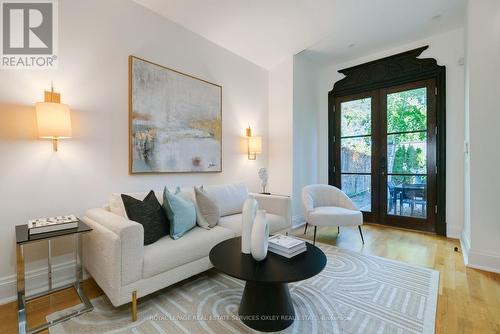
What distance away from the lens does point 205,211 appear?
2375 mm

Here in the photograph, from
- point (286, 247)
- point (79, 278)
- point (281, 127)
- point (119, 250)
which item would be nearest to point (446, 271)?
point (286, 247)

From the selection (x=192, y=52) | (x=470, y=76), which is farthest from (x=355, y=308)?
(x=192, y=52)

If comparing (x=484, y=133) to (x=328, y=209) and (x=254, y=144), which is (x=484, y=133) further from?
(x=254, y=144)

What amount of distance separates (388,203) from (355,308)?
9.29ft

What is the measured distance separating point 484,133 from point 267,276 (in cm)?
279

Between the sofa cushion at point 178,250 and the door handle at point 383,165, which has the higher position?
the door handle at point 383,165

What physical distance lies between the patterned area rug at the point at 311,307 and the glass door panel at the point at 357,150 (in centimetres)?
207

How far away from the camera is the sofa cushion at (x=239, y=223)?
2.42m

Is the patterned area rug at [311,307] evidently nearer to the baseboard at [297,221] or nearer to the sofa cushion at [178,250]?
the sofa cushion at [178,250]

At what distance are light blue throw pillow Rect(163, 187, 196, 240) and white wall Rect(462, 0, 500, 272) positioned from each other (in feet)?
9.74

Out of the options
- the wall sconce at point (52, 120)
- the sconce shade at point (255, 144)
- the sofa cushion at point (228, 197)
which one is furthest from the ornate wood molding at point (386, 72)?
the wall sconce at point (52, 120)

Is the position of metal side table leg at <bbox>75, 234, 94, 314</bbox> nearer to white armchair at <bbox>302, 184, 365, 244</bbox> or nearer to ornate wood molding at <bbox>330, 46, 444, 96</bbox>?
white armchair at <bbox>302, 184, 365, 244</bbox>

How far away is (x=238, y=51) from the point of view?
3.66m

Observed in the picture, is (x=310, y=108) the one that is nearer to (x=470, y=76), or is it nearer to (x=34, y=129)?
(x=470, y=76)
